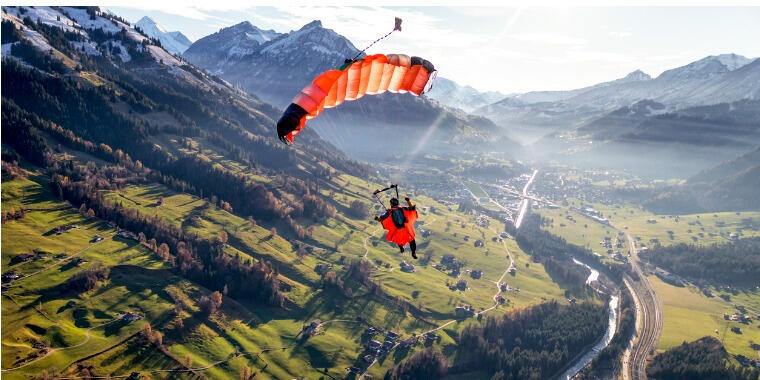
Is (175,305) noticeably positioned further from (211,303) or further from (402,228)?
(402,228)

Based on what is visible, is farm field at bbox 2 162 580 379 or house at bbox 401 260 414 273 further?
house at bbox 401 260 414 273

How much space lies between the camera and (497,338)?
146625 mm

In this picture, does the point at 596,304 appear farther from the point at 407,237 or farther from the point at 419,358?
the point at 407,237

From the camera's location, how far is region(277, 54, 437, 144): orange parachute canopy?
35281 mm

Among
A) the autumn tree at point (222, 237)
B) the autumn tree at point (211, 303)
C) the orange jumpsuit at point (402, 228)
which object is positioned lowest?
the autumn tree at point (211, 303)

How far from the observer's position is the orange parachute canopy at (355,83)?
116 ft

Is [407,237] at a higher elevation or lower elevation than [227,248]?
higher

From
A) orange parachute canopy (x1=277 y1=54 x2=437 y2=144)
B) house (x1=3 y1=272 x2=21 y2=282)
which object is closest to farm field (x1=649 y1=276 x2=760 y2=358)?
orange parachute canopy (x1=277 y1=54 x2=437 y2=144)

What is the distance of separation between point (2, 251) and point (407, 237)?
131668 mm

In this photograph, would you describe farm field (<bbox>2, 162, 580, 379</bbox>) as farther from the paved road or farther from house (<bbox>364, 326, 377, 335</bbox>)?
the paved road

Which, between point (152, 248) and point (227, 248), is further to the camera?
point (227, 248)

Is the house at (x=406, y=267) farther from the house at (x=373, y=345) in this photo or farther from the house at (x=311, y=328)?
the house at (x=311, y=328)

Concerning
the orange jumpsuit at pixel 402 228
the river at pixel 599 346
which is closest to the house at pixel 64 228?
the orange jumpsuit at pixel 402 228

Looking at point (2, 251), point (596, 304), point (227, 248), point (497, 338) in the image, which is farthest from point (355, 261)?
point (2, 251)
